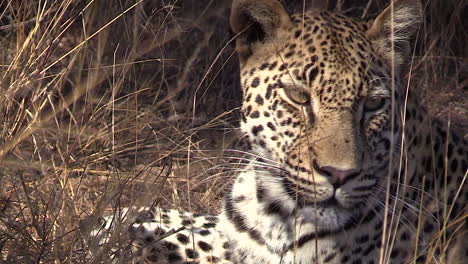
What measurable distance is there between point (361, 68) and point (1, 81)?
5.25ft

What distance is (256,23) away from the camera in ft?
16.1

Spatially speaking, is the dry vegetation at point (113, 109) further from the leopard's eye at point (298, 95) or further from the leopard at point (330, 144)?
the leopard's eye at point (298, 95)

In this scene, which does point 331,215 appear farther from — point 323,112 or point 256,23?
point 256,23

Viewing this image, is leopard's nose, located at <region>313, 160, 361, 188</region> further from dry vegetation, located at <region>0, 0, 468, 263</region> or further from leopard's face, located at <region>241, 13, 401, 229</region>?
dry vegetation, located at <region>0, 0, 468, 263</region>

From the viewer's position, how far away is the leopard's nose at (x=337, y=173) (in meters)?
4.35

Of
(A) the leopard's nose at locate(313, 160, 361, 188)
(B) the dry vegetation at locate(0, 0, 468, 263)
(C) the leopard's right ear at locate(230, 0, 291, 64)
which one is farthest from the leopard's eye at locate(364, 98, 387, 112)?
(B) the dry vegetation at locate(0, 0, 468, 263)

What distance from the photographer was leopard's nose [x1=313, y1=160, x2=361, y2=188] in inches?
171

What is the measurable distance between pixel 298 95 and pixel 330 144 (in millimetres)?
345

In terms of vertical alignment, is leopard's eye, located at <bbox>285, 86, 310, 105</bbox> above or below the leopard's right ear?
below

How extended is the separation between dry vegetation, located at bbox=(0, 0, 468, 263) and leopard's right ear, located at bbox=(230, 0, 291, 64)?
14cm

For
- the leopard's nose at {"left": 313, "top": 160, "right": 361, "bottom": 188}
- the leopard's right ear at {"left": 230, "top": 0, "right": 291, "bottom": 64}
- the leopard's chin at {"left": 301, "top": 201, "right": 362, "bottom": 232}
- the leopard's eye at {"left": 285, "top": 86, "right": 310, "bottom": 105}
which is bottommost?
the leopard's chin at {"left": 301, "top": 201, "right": 362, "bottom": 232}

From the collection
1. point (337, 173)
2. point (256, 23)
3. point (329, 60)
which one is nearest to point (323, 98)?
point (329, 60)

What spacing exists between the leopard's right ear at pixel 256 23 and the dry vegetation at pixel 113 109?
14 cm

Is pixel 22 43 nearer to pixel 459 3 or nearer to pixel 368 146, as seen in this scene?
pixel 368 146
